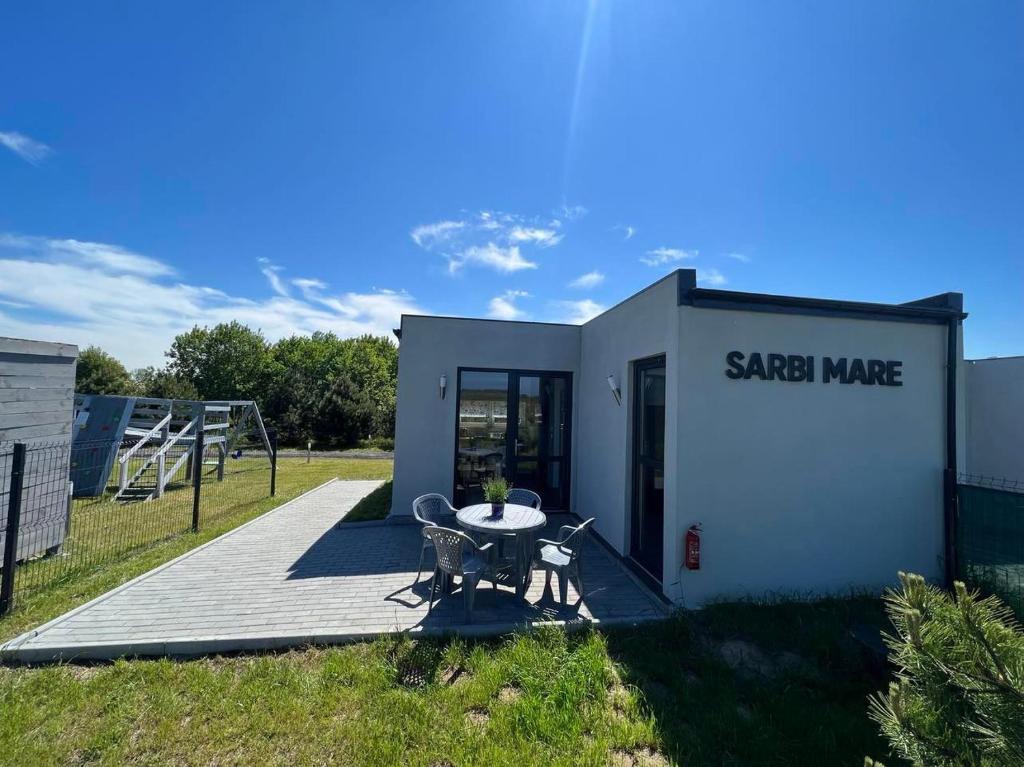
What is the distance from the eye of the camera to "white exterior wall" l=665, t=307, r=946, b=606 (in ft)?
14.4

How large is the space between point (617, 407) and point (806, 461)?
2333 mm

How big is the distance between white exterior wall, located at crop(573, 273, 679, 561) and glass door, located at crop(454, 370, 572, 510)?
0.41m

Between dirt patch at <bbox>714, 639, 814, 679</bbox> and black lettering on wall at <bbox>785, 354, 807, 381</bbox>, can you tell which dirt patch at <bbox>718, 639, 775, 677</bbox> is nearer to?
dirt patch at <bbox>714, 639, 814, 679</bbox>

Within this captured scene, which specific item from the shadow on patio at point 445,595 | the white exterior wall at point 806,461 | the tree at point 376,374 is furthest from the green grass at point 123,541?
the tree at point 376,374

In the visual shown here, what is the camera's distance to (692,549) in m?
4.21

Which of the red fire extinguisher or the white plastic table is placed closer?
the red fire extinguisher

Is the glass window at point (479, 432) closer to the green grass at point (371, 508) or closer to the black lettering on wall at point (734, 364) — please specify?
the green grass at point (371, 508)

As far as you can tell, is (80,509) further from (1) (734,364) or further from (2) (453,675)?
(1) (734,364)

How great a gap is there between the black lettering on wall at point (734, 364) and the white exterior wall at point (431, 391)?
13.7ft

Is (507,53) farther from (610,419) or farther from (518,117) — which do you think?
(610,419)

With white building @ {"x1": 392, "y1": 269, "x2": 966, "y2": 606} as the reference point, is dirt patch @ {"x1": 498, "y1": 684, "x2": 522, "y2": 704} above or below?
below

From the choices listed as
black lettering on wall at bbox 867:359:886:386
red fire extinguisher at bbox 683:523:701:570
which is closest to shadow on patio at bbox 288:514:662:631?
red fire extinguisher at bbox 683:523:701:570

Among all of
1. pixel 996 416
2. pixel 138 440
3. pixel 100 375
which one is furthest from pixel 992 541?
pixel 100 375

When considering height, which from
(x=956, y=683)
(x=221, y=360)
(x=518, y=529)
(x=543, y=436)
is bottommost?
(x=518, y=529)
